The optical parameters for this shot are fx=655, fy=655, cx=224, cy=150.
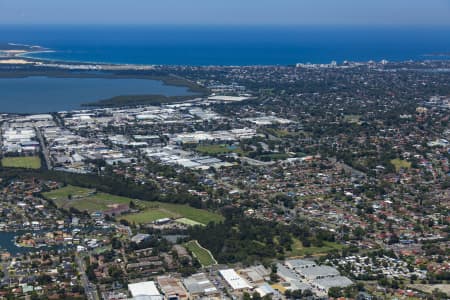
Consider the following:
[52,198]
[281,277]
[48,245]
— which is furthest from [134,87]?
[281,277]

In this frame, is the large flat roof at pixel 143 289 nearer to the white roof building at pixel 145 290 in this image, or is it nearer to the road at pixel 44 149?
the white roof building at pixel 145 290

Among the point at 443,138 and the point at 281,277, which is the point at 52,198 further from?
the point at 443,138

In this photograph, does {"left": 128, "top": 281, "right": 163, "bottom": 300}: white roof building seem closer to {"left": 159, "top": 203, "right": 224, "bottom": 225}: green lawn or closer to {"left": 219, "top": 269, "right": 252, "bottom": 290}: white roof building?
{"left": 219, "top": 269, "right": 252, "bottom": 290}: white roof building

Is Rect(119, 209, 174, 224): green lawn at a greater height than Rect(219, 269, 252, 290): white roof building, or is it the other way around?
Rect(219, 269, 252, 290): white roof building

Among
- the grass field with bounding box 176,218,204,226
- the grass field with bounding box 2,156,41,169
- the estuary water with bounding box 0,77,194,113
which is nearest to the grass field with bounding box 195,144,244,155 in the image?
the grass field with bounding box 2,156,41,169

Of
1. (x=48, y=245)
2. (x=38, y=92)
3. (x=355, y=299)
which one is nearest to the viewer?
(x=355, y=299)

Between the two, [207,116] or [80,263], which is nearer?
[80,263]
